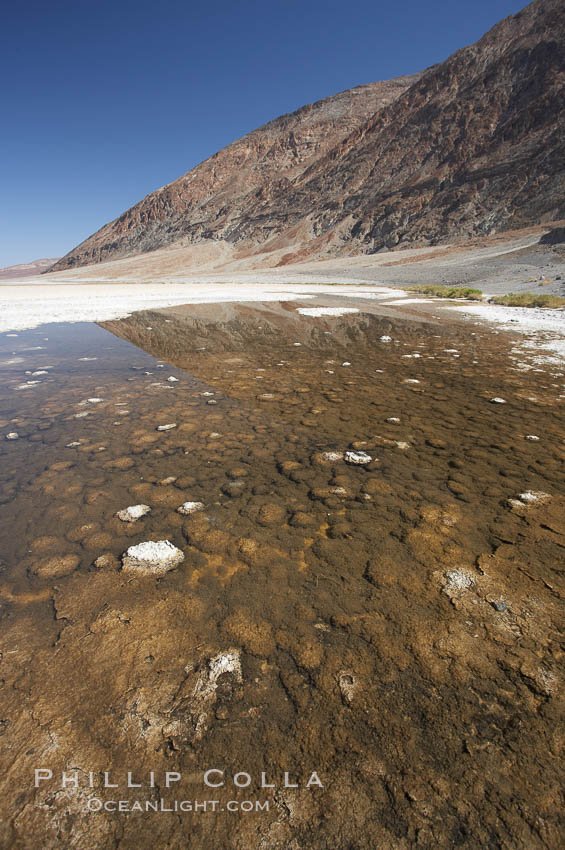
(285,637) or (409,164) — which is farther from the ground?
(409,164)

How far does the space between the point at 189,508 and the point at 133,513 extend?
0.36 meters

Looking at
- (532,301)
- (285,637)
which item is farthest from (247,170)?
(285,637)

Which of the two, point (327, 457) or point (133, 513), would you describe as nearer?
point (133, 513)

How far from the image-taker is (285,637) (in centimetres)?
173

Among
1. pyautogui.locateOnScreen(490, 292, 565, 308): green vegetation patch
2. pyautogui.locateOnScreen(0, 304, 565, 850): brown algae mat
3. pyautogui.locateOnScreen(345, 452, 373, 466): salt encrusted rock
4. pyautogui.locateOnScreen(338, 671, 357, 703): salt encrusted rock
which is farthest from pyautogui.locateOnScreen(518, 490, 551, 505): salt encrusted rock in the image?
pyautogui.locateOnScreen(490, 292, 565, 308): green vegetation patch

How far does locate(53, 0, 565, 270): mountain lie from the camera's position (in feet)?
172

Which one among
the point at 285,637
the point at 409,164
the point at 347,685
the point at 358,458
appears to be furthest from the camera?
the point at 409,164

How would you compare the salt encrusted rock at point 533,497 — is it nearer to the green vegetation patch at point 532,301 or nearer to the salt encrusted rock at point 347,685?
the salt encrusted rock at point 347,685

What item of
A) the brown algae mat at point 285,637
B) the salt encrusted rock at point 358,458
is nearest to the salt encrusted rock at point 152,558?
the brown algae mat at point 285,637

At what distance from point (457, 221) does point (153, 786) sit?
66726 millimetres

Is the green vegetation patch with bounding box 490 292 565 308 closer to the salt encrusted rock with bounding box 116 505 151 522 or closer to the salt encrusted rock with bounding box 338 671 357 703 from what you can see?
the salt encrusted rock with bounding box 116 505 151 522

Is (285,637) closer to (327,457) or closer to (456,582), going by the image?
(456,582)

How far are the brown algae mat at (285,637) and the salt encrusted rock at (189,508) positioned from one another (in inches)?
2.5

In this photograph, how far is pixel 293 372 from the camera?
6.17m
